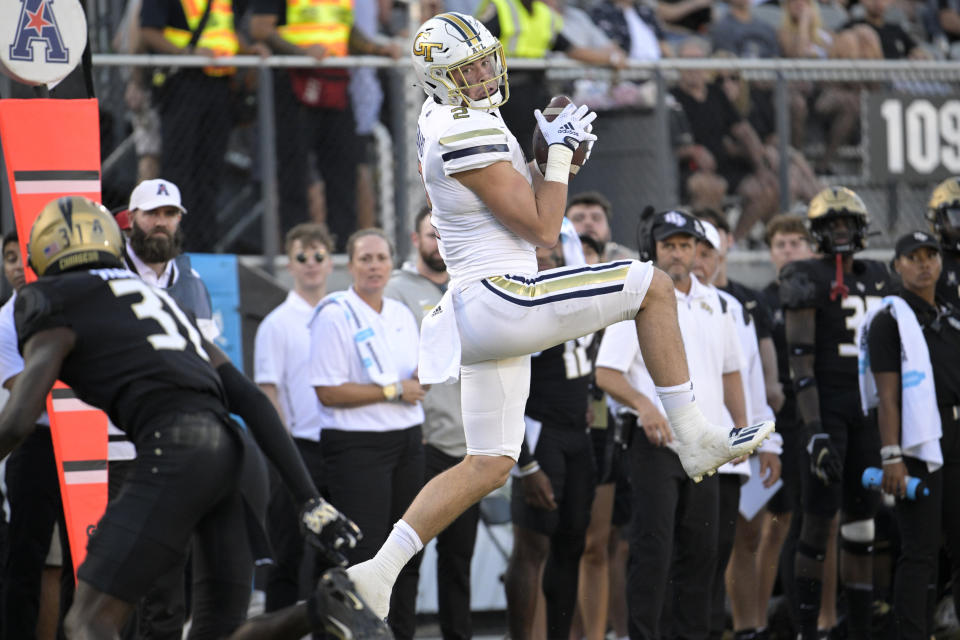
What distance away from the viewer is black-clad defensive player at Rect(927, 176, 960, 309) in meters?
8.16

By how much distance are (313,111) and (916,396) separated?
188 inches

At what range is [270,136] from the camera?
10.1 meters

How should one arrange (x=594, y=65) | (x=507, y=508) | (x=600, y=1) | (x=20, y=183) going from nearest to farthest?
(x=20, y=183), (x=507, y=508), (x=594, y=65), (x=600, y=1)

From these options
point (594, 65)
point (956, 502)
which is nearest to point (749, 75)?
point (594, 65)

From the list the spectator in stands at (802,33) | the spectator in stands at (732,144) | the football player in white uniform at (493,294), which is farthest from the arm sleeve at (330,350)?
the spectator in stands at (802,33)

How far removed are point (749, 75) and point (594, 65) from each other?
143cm

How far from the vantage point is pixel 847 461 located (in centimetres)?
878

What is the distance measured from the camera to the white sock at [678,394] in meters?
5.79

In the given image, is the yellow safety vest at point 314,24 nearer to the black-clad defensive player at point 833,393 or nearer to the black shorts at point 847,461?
the black-clad defensive player at point 833,393

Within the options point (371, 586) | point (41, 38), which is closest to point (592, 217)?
point (41, 38)

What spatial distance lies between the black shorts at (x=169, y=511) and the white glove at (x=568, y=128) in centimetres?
175

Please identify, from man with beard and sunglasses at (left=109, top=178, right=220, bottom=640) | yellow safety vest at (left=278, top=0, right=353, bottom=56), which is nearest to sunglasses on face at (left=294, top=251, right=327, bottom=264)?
man with beard and sunglasses at (left=109, top=178, right=220, bottom=640)

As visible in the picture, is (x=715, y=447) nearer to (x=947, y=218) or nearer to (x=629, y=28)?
(x=947, y=218)

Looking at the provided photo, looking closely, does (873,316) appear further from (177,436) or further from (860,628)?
(177,436)
